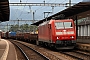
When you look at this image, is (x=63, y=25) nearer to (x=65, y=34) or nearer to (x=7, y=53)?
(x=65, y=34)

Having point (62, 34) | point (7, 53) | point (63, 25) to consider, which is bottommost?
point (7, 53)

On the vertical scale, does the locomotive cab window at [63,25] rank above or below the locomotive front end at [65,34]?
above

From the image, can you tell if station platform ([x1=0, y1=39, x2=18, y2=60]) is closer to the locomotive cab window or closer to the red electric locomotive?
the red electric locomotive

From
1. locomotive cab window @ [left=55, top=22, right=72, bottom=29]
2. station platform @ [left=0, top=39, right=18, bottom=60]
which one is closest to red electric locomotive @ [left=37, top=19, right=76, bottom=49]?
locomotive cab window @ [left=55, top=22, right=72, bottom=29]

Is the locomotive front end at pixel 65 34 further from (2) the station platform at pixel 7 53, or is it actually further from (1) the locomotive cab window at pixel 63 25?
(2) the station platform at pixel 7 53

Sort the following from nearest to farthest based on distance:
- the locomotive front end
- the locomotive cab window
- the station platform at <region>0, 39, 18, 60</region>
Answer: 1. the station platform at <region>0, 39, 18, 60</region>
2. the locomotive front end
3. the locomotive cab window

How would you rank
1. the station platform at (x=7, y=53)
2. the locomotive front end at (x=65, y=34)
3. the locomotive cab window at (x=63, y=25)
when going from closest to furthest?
1. the station platform at (x=7, y=53)
2. the locomotive front end at (x=65, y=34)
3. the locomotive cab window at (x=63, y=25)

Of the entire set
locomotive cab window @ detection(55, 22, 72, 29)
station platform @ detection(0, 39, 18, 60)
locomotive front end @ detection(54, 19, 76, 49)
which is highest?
locomotive cab window @ detection(55, 22, 72, 29)

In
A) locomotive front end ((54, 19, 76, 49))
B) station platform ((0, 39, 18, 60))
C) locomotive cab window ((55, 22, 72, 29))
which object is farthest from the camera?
locomotive cab window ((55, 22, 72, 29))

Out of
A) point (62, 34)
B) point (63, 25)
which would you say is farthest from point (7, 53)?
point (63, 25)

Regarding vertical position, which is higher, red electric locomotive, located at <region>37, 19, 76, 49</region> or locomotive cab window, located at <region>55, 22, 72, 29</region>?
locomotive cab window, located at <region>55, 22, 72, 29</region>

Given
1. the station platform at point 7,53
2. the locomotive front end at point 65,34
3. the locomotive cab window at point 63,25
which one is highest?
the locomotive cab window at point 63,25

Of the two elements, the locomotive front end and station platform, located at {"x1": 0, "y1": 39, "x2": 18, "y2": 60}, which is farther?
the locomotive front end

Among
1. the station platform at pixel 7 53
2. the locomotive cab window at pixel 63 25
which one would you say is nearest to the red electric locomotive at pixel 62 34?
the locomotive cab window at pixel 63 25
